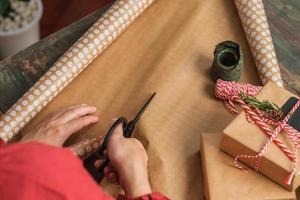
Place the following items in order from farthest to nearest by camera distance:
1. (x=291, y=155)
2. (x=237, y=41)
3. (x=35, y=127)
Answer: (x=237, y=41) < (x=35, y=127) < (x=291, y=155)

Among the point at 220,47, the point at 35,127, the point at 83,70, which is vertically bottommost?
the point at 35,127

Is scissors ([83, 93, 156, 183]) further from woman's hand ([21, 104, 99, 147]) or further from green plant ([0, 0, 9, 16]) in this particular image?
green plant ([0, 0, 9, 16])

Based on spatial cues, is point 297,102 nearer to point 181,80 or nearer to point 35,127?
point 181,80

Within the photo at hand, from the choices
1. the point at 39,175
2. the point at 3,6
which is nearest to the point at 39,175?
the point at 39,175

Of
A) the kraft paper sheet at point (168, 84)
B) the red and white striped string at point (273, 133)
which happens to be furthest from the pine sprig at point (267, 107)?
the kraft paper sheet at point (168, 84)

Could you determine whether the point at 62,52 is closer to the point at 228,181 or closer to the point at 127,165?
the point at 127,165

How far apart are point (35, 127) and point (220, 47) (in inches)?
15.5

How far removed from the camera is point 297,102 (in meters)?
0.88

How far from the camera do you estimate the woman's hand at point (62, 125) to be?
0.92 m

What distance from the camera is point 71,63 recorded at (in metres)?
1.00

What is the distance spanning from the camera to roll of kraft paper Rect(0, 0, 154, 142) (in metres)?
0.95

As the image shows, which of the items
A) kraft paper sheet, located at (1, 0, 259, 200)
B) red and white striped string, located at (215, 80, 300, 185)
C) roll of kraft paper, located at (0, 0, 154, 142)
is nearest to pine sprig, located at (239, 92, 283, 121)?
red and white striped string, located at (215, 80, 300, 185)

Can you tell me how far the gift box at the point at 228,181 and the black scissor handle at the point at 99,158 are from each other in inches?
6.4

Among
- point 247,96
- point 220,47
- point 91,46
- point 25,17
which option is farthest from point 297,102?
point 25,17
